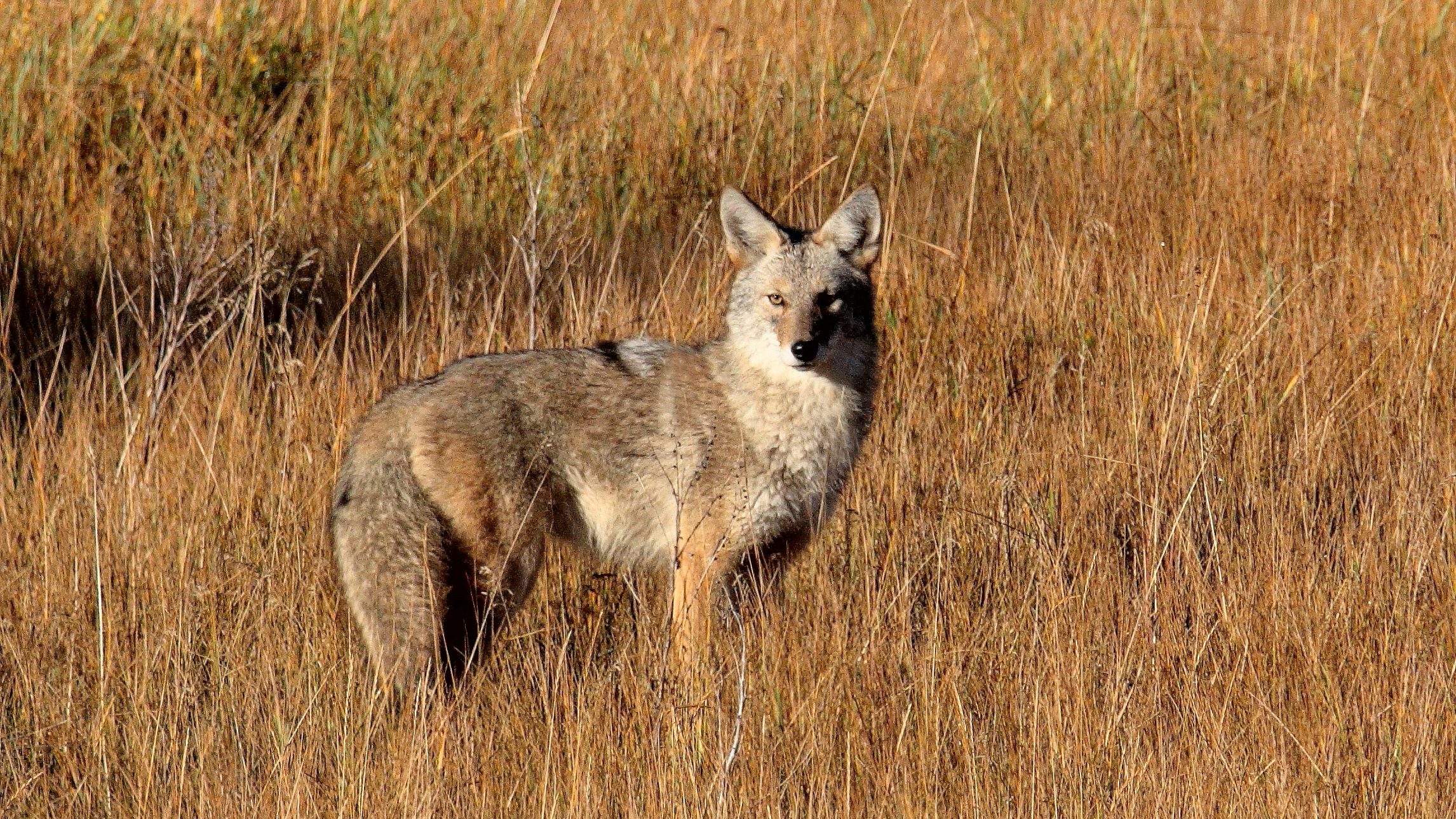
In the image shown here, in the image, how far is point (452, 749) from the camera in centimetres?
346

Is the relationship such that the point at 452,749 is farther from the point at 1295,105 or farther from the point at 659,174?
the point at 1295,105

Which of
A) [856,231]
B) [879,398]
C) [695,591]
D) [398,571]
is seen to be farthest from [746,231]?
[398,571]

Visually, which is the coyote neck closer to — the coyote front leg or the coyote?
the coyote

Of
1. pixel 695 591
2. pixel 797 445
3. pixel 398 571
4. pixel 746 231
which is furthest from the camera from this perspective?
pixel 746 231

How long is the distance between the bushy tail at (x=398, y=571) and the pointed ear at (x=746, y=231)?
125cm

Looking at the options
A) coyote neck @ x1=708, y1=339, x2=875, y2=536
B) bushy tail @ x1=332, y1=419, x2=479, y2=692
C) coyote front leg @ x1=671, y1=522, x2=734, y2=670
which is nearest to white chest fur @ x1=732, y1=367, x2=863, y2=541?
coyote neck @ x1=708, y1=339, x2=875, y2=536

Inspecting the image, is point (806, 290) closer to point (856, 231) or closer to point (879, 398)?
point (856, 231)

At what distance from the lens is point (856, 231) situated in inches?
186

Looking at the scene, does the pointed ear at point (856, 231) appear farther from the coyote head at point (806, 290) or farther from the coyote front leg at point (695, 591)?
the coyote front leg at point (695, 591)

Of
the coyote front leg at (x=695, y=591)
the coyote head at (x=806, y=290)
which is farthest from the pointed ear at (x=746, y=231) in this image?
the coyote front leg at (x=695, y=591)

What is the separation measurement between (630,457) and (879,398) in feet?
4.44

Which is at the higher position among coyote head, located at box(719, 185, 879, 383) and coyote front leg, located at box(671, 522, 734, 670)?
coyote head, located at box(719, 185, 879, 383)

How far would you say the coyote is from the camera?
3986 millimetres

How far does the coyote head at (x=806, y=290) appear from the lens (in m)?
4.38
